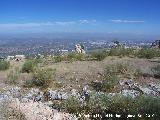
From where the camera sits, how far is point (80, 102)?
11.2 meters

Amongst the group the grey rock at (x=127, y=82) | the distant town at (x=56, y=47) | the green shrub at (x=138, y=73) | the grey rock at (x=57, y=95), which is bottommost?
the distant town at (x=56, y=47)

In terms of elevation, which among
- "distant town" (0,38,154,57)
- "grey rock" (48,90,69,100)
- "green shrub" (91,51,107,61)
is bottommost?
"distant town" (0,38,154,57)

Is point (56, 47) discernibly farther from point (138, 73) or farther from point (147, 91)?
point (147, 91)

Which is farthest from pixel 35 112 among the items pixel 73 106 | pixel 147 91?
pixel 147 91

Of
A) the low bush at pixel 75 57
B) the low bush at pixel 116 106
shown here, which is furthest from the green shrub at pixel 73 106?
the low bush at pixel 75 57

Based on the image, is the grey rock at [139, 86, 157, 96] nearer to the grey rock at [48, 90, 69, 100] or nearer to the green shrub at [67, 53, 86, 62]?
the grey rock at [48, 90, 69, 100]

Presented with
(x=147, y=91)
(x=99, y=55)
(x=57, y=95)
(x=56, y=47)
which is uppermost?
(x=99, y=55)

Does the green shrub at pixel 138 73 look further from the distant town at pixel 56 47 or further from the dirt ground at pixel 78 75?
the distant town at pixel 56 47

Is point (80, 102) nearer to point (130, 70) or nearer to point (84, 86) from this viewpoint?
point (84, 86)

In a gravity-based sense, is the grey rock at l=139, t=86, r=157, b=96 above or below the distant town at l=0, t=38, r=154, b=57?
above

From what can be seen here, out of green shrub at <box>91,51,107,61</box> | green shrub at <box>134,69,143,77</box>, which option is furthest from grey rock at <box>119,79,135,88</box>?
green shrub at <box>91,51,107,61</box>

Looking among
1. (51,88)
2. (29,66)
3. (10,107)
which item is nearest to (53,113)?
(10,107)

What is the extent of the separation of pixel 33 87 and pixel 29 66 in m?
3.80

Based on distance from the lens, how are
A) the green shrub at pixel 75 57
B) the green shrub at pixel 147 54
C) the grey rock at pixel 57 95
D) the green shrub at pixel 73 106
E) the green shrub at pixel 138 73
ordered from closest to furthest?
Answer: the green shrub at pixel 73 106 → the grey rock at pixel 57 95 → the green shrub at pixel 138 73 → the green shrub at pixel 75 57 → the green shrub at pixel 147 54
